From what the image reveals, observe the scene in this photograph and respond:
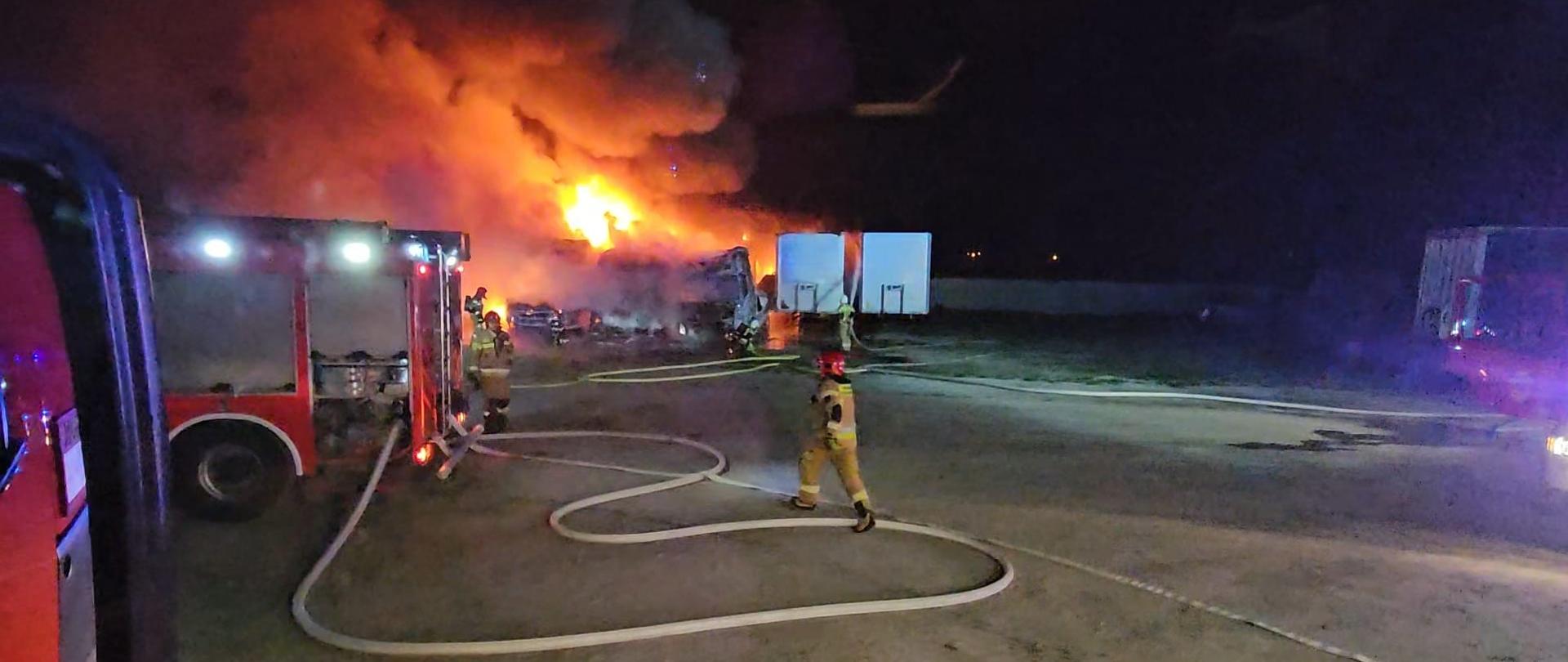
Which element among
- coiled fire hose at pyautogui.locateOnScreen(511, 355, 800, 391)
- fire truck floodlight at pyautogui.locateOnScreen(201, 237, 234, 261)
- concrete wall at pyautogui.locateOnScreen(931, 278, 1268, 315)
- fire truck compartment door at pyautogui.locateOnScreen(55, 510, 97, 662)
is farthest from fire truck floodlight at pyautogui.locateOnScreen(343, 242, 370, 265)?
concrete wall at pyautogui.locateOnScreen(931, 278, 1268, 315)

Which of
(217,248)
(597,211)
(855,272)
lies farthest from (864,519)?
(597,211)

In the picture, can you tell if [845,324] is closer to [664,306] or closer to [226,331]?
[664,306]

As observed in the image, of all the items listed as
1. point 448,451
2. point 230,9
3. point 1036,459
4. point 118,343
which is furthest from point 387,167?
point 118,343

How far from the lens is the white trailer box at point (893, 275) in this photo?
24.4 meters

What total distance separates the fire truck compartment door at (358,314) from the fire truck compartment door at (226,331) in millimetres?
179

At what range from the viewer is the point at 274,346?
6.29 meters

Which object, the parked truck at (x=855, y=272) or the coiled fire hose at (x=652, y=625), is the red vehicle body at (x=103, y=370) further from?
the parked truck at (x=855, y=272)

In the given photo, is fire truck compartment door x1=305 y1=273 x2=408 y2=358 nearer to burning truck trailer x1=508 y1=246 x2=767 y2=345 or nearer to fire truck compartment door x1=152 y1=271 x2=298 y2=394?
fire truck compartment door x1=152 y1=271 x2=298 y2=394

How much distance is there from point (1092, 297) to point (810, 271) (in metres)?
15.4

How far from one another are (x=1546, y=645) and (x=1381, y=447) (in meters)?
5.55

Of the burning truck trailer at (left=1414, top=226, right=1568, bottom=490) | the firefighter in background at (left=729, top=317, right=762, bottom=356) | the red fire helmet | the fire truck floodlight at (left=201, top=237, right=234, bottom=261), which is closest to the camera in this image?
the fire truck floodlight at (left=201, top=237, right=234, bottom=261)

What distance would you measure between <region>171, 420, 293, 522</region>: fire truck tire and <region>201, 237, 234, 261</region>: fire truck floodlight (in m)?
1.12

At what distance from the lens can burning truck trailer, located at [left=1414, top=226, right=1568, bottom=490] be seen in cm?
1034

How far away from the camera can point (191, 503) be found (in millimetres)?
6215
